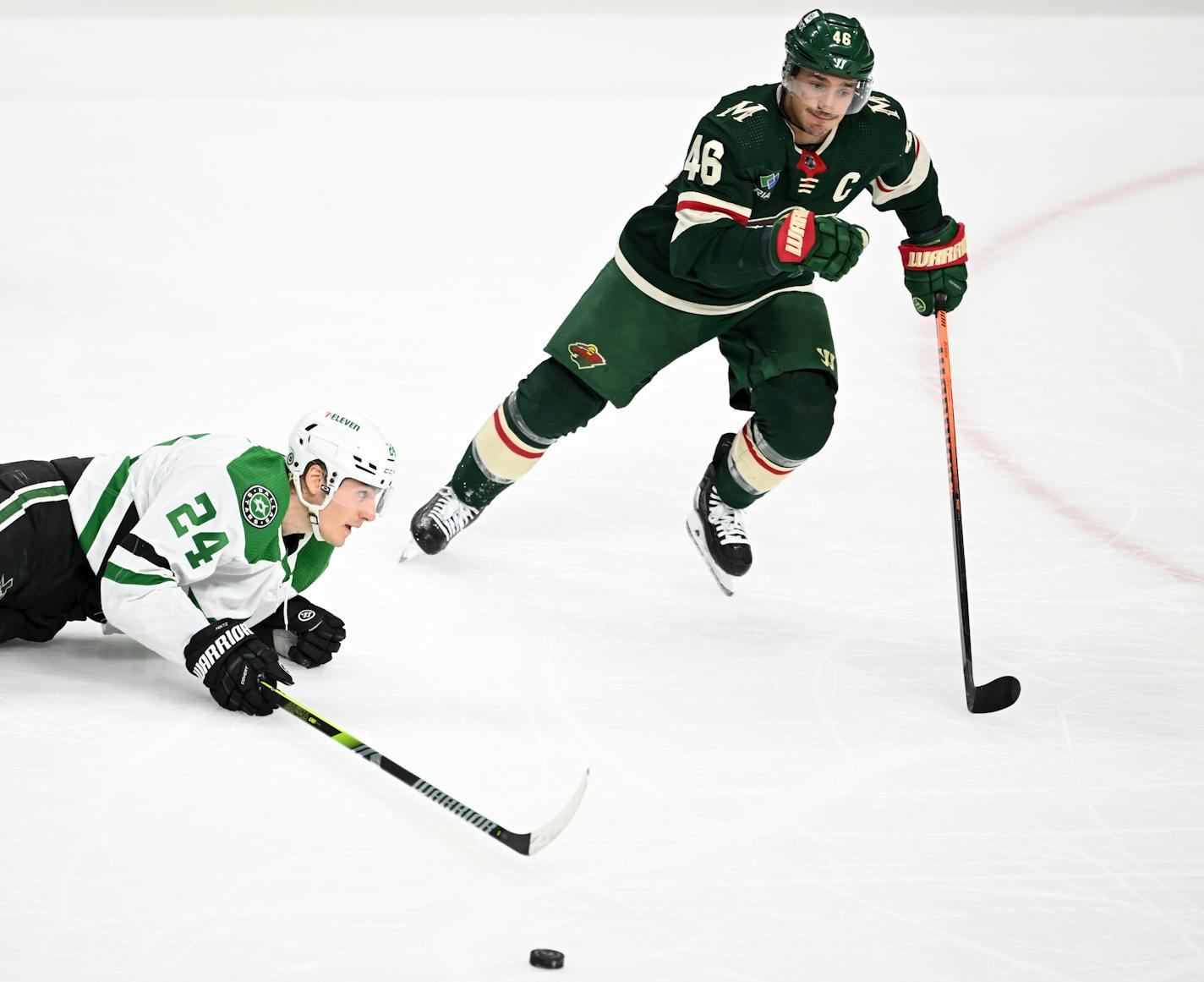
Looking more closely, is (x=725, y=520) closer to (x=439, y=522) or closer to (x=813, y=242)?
(x=439, y=522)

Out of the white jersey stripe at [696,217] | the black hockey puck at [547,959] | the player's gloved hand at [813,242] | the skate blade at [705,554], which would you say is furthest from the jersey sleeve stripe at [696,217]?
the black hockey puck at [547,959]

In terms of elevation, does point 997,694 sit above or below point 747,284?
below

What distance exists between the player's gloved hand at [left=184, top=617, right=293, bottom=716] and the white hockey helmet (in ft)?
0.96

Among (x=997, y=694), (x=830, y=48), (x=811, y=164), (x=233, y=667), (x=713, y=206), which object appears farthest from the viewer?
(x=811, y=164)

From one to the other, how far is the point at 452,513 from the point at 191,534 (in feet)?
3.44

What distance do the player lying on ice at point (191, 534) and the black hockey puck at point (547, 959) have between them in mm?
883

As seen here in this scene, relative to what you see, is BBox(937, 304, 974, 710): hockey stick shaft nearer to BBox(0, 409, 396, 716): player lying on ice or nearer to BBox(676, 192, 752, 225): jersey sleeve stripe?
BBox(676, 192, 752, 225): jersey sleeve stripe

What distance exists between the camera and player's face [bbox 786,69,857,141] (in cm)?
315

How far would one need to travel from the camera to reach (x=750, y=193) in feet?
10.6

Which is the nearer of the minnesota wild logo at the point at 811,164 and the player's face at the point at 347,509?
the player's face at the point at 347,509

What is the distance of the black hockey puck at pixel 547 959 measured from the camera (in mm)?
2021

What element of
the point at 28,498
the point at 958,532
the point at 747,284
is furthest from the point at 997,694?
the point at 28,498

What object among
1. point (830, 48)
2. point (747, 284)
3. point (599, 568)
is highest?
point (830, 48)

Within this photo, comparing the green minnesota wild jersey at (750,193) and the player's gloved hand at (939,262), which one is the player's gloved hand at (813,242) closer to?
the green minnesota wild jersey at (750,193)
